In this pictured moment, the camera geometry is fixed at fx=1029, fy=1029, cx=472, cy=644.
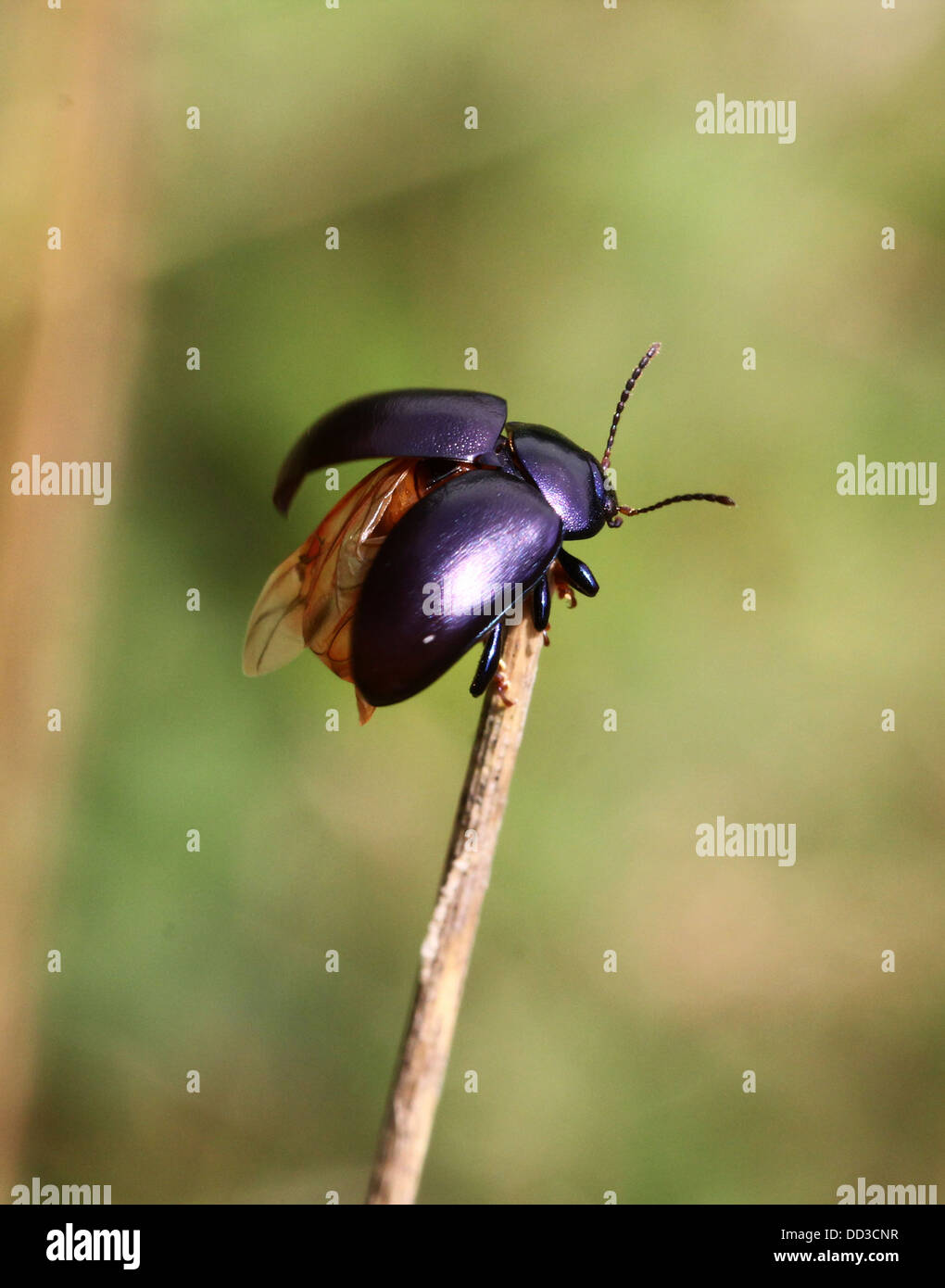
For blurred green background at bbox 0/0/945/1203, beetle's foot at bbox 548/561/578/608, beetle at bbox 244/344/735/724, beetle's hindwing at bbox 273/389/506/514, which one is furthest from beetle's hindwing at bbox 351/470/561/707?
blurred green background at bbox 0/0/945/1203

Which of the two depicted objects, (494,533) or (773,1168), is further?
(773,1168)

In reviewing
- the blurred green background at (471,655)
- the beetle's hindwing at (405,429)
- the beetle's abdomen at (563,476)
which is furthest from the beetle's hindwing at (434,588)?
the blurred green background at (471,655)

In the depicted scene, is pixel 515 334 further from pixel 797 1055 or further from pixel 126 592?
pixel 797 1055

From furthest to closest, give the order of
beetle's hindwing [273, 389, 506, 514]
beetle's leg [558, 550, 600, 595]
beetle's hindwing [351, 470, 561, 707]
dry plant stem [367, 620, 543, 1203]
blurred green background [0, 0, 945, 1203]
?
blurred green background [0, 0, 945, 1203] < beetle's leg [558, 550, 600, 595] < beetle's hindwing [273, 389, 506, 514] < beetle's hindwing [351, 470, 561, 707] < dry plant stem [367, 620, 543, 1203]

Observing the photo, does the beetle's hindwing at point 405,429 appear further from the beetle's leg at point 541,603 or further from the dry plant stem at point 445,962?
the dry plant stem at point 445,962

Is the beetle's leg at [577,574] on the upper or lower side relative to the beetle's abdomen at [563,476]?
lower

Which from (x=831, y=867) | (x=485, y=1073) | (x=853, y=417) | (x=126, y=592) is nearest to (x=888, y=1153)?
(x=831, y=867)

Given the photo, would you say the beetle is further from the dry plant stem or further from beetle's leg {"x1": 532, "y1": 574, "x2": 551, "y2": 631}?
the dry plant stem

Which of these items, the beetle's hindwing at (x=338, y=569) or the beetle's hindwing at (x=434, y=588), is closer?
the beetle's hindwing at (x=434, y=588)
